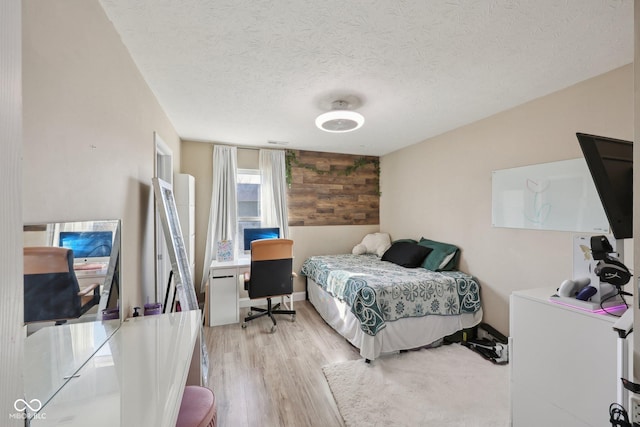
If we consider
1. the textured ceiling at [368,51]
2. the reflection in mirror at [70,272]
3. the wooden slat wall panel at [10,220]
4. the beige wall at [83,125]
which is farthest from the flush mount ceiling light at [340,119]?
the wooden slat wall panel at [10,220]

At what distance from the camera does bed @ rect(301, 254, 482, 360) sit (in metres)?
2.53

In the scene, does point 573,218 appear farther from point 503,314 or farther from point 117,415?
point 117,415

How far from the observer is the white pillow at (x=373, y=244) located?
14.4 ft

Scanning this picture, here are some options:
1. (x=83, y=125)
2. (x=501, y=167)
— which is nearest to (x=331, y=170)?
(x=501, y=167)

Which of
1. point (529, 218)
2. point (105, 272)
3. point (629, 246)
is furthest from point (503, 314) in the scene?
point (105, 272)

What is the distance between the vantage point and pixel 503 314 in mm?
2686

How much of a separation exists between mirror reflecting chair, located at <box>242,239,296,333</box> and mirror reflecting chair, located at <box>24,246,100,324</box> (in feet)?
6.66

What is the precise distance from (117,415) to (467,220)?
339 cm

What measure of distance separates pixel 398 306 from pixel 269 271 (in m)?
1.58

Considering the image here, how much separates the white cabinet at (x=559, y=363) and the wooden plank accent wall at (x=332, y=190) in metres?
3.17

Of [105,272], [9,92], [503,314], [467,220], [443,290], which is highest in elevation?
[9,92]

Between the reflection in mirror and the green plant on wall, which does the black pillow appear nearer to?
the green plant on wall

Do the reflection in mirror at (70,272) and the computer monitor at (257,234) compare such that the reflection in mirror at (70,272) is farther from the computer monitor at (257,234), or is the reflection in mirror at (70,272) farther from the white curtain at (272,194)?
the white curtain at (272,194)

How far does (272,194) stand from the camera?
4.13 meters
